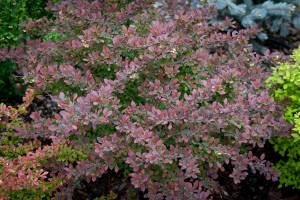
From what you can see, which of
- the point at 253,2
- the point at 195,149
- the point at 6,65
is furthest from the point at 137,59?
the point at 253,2

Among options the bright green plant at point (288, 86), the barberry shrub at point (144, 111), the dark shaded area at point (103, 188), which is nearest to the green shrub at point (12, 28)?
the barberry shrub at point (144, 111)

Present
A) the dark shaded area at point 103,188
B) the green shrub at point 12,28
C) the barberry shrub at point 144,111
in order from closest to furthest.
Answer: the barberry shrub at point 144,111 → the dark shaded area at point 103,188 → the green shrub at point 12,28

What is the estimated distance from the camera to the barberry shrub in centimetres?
241

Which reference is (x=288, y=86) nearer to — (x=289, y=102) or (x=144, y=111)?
(x=289, y=102)

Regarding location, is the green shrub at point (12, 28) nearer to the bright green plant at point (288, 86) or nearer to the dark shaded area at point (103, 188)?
the dark shaded area at point (103, 188)

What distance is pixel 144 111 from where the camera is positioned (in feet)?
8.30

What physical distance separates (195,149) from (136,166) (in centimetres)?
34

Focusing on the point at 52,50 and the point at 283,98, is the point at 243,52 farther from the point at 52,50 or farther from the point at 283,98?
the point at 52,50

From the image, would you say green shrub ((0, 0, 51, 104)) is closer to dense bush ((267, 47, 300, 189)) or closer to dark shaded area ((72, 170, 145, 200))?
dark shaded area ((72, 170, 145, 200))

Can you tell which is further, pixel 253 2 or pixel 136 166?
pixel 253 2

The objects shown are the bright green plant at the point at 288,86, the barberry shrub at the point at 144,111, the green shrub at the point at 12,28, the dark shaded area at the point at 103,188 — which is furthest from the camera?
the green shrub at the point at 12,28

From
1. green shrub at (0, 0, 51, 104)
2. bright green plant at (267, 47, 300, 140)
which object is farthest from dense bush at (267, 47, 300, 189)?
green shrub at (0, 0, 51, 104)

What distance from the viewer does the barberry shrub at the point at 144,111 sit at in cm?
241

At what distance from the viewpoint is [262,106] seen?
2.67 m
